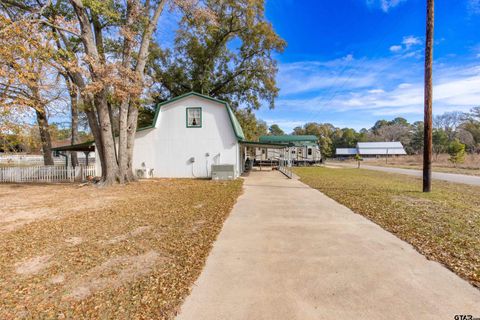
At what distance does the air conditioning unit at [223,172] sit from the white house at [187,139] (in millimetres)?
790

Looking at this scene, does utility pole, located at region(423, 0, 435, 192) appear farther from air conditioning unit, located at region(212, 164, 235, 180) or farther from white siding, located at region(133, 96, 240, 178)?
white siding, located at region(133, 96, 240, 178)

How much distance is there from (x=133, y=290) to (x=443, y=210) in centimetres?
787

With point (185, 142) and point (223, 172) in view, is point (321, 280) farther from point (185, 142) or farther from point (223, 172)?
point (185, 142)

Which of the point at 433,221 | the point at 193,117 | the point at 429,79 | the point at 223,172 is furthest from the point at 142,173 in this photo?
the point at 429,79

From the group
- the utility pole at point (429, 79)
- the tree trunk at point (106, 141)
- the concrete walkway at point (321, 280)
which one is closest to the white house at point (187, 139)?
the tree trunk at point (106, 141)

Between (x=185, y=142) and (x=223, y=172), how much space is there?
130 inches

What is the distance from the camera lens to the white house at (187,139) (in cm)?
1526

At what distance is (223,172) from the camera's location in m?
14.5

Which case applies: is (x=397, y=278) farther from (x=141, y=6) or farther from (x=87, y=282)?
(x=141, y=6)

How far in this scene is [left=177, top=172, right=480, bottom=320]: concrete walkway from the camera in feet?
7.94

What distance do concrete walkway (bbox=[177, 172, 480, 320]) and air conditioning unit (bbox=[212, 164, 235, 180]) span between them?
9263 millimetres

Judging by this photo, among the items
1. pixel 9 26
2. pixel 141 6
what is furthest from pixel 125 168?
pixel 141 6

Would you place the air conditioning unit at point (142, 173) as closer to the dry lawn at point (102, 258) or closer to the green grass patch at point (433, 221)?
the dry lawn at point (102, 258)

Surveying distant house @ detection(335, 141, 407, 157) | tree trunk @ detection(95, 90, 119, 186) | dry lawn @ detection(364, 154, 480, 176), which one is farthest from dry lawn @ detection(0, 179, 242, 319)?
distant house @ detection(335, 141, 407, 157)
